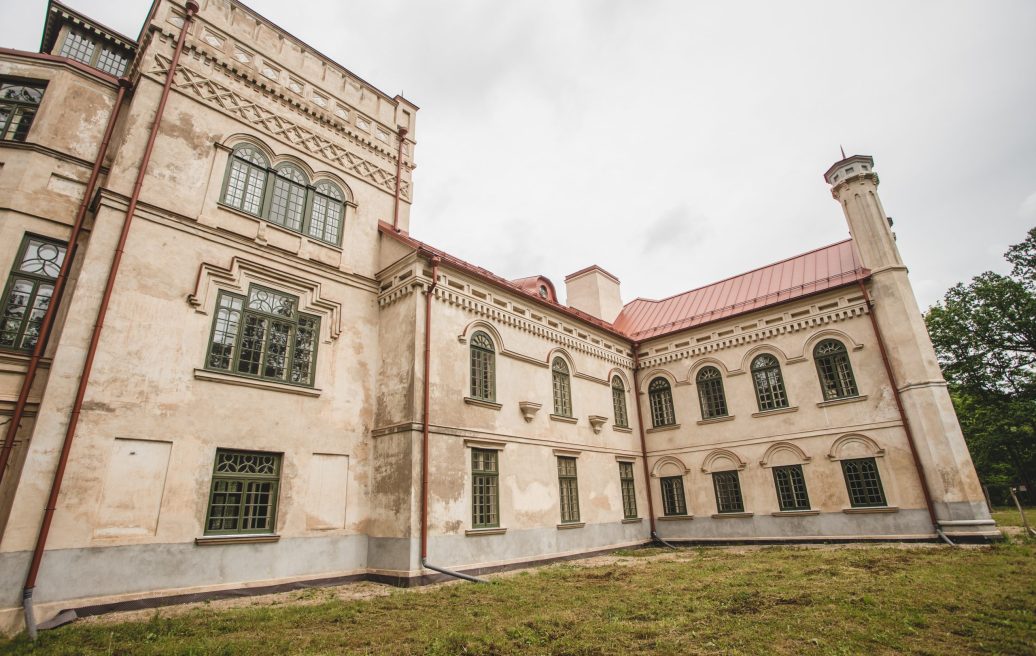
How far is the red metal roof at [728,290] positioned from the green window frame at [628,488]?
501 centimetres

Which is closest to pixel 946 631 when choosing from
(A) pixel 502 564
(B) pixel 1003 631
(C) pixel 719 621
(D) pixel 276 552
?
(B) pixel 1003 631

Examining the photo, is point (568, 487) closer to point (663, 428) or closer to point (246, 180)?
point (663, 428)

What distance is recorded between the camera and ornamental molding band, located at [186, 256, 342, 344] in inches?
422

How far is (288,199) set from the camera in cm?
1308

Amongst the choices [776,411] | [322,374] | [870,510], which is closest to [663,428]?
[776,411]

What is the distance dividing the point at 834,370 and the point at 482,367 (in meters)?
11.4

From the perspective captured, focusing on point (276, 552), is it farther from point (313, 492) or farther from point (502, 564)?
point (502, 564)

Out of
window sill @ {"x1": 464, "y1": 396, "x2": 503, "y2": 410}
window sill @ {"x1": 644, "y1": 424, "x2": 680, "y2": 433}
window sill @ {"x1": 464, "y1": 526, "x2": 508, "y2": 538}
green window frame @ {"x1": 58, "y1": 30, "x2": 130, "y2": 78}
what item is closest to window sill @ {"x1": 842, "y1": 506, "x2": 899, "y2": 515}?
window sill @ {"x1": 644, "y1": 424, "x2": 680, "y2": 433}

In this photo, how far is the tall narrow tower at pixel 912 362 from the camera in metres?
13.4

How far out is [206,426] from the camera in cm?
1002

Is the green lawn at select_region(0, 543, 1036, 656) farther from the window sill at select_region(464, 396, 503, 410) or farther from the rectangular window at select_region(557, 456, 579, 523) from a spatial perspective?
the rectangular window at select_region(557, 456, 579, 523)

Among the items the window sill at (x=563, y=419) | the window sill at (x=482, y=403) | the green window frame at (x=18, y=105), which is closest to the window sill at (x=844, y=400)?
the window sill at (x=563, y=419)

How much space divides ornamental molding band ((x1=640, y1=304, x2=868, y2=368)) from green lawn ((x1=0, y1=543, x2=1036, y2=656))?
25.5ft

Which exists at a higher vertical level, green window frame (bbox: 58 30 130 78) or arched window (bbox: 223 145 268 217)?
green window frame (bbox: 58 30 130 78)
